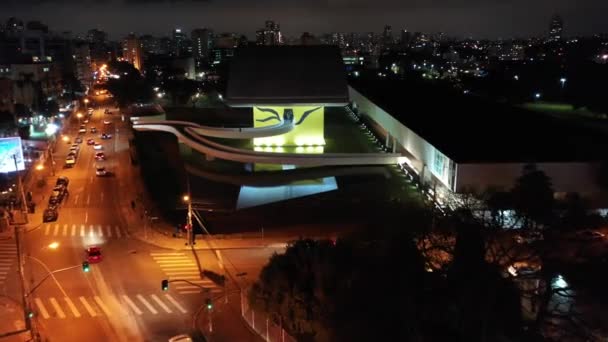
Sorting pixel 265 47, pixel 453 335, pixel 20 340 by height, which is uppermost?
pixel 265 47

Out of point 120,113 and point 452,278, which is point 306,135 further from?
point 120,113

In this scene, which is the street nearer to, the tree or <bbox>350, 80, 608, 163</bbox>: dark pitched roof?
the tree

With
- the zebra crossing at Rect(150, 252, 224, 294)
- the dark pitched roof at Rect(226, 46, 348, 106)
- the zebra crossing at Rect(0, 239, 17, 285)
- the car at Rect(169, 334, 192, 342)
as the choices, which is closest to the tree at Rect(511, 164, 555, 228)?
the car at Rect(169, 334, 192, 342)

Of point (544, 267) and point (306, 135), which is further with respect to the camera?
point (306, 135)

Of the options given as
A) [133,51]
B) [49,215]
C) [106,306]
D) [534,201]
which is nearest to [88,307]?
[106,306]

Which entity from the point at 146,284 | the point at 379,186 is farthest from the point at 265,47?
the point at 146,284
